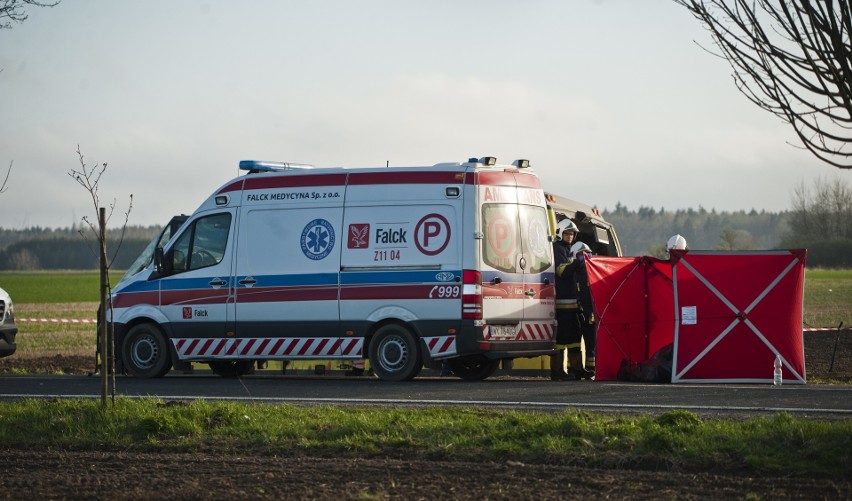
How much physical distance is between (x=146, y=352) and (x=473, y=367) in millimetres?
4554

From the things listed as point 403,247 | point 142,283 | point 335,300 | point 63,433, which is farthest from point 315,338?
point 63,433

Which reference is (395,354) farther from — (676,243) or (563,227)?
(676,243)

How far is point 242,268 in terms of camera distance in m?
16.8

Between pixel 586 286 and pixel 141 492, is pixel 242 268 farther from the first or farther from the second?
pixel 141 492

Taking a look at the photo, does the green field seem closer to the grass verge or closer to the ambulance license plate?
the ambulance license plate

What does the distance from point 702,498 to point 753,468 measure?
3.67 feet

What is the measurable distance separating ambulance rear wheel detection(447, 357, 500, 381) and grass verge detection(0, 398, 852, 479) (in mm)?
5386

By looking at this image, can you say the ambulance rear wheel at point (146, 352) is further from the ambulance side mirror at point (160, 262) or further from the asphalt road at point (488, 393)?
the ambulance side mirror at point (160, 262)

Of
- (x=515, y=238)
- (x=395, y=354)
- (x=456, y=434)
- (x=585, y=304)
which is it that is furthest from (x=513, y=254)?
(x=456, y=434)

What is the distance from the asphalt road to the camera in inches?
461

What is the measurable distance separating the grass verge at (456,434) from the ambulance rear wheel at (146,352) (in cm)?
547

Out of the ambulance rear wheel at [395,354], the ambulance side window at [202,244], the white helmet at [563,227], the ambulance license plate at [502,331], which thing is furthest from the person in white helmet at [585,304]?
the ambulance side window at [202,244]

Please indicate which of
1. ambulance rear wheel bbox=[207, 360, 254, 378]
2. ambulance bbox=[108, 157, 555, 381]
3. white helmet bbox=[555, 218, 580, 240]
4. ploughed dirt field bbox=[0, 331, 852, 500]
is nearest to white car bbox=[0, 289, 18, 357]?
ambulance bbox=[108, 157, 555, 381]

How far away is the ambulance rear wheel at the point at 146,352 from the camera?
17.5m
